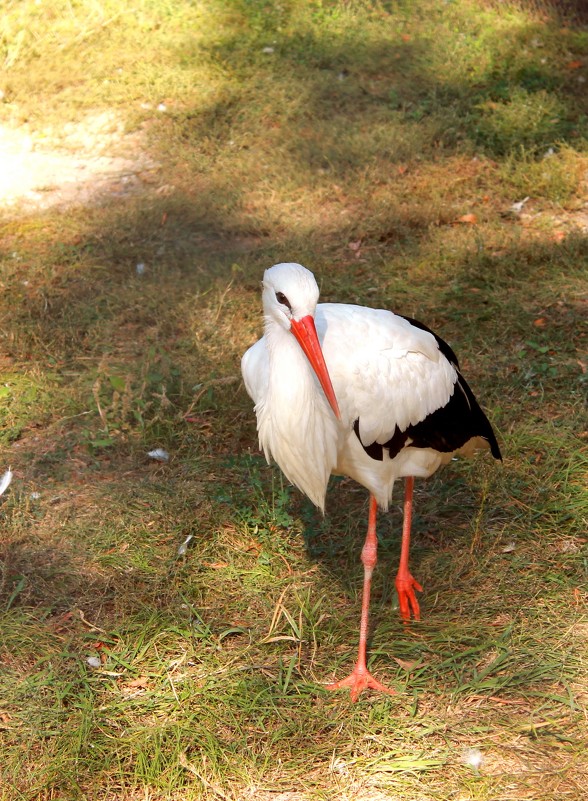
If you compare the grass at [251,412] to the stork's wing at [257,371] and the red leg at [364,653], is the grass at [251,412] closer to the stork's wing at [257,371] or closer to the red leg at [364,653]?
the red leg at [364,653]

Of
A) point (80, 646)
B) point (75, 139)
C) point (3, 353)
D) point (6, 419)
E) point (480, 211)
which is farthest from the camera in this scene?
point (75, 139)

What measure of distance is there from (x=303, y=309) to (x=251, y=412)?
161cm

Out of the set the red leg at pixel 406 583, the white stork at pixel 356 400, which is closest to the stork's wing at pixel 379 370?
the white stork at pixel 356 400

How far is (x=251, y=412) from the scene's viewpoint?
425 cm

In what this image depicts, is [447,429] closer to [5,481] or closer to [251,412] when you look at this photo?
[251,412]

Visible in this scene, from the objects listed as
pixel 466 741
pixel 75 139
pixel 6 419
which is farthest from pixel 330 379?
pixel 75 139

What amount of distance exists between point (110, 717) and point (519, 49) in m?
5.64

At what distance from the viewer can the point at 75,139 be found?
259 inches

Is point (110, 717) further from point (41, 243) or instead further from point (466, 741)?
point (41, 243)

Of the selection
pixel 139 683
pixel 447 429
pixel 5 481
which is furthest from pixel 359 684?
pixel 5 481

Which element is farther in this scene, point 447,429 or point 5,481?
point 5,481

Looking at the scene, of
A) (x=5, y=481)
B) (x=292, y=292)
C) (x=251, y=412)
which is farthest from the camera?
(x=251, y=412)

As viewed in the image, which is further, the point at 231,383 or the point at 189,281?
the point at 189,281

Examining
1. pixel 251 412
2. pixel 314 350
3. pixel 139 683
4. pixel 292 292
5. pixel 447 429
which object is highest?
pixel 292 292
